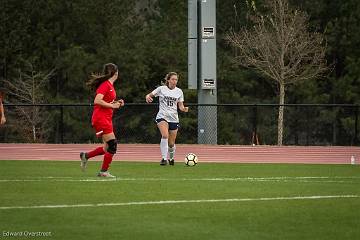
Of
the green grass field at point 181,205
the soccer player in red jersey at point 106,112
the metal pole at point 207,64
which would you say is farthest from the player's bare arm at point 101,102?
the metal pole at point 207,64

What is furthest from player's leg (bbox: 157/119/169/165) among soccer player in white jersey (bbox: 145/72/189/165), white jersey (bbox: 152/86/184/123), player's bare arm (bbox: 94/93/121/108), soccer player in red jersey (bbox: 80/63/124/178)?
player's bare arm (bbox: 94/93/121/108)

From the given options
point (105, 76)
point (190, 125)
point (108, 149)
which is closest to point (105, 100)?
point (105, 76)

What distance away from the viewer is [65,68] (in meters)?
53.7

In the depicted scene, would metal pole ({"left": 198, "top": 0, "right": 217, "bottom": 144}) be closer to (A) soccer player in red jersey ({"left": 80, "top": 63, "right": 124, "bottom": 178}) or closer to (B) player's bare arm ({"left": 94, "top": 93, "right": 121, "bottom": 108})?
(A) soccer player in red jersey ({"left": 80, "top": 63, "right": 124, "bottom": 178})

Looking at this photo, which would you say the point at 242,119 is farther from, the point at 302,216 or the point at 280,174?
the point at 302,216

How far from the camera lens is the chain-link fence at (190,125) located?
141ft

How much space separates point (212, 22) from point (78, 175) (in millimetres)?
18945

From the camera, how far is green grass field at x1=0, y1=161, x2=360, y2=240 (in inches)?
421

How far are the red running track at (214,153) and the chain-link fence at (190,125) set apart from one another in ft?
26.7

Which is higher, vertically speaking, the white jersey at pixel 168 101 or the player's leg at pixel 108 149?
the white jersey at pixel 168 101

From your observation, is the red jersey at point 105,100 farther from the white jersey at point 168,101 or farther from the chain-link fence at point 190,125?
the chain-link fence at point 190,125

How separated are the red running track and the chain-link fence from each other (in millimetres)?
8142

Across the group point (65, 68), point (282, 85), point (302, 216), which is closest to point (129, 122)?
point (282, 85)

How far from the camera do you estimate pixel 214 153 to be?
30.8m
